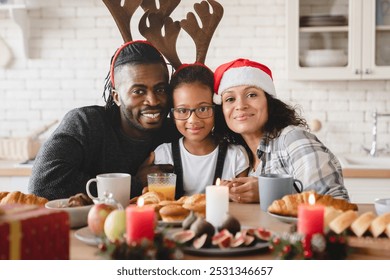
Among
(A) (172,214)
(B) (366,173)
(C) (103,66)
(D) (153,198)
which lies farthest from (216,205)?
(C) (103,66)

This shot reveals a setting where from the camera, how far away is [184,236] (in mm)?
1371

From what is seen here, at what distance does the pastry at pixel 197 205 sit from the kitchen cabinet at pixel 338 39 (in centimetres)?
204

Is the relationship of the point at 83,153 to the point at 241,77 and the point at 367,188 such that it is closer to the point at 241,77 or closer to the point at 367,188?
the point at 241,77

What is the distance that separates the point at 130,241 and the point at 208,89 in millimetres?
1203

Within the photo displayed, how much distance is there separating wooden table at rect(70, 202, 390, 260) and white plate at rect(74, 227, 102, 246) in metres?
0.01

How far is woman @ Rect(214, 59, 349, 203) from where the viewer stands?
212cm

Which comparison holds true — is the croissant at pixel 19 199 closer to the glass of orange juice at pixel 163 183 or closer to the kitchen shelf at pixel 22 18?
the glass of orange juice at pixel 163 183

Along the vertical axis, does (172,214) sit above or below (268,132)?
below

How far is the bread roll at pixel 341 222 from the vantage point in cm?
137

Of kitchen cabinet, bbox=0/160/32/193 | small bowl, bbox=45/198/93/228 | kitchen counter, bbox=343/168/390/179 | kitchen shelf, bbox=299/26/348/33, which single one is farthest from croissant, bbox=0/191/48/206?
kitchen shelf, bbox=299/26/348/33

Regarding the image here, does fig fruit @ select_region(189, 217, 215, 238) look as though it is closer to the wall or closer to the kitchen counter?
the kitchen counter

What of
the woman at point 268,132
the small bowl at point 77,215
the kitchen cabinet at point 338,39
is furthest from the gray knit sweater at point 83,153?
the kitchen cabinet at point 338,39

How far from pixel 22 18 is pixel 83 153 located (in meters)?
1.97

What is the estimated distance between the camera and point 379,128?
12.7 feet
